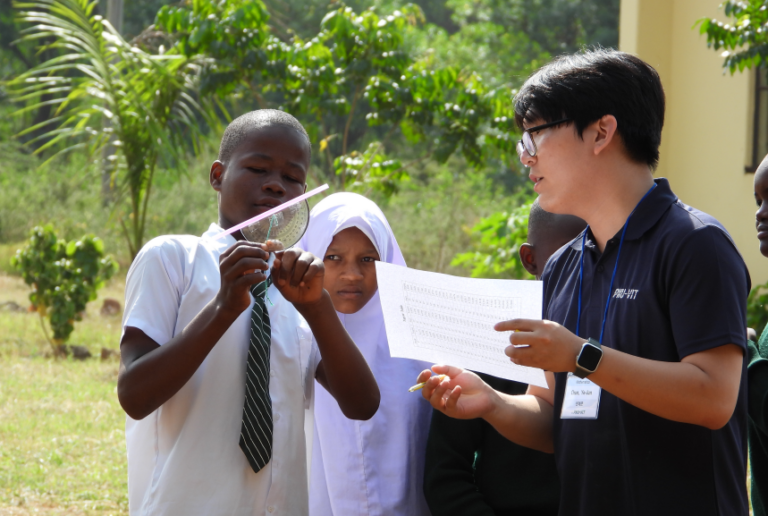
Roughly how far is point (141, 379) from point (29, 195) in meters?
15.9

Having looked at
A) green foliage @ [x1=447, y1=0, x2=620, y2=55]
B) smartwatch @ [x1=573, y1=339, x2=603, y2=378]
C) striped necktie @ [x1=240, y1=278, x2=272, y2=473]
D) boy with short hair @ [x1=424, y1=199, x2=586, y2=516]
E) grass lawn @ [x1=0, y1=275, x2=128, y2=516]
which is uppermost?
green foliage @ [x1=447, y1=0, x2=620, y2=55]

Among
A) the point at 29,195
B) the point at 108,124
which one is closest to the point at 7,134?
the point at 29,195

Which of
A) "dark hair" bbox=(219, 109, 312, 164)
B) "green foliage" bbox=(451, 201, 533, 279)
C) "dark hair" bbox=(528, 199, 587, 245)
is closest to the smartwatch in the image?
"dark hair" bbox=(219, 109, 312, 164)

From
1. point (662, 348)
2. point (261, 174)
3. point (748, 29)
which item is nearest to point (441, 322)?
point (662, 348)

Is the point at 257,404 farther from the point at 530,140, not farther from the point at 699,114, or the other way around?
the point at 699,114

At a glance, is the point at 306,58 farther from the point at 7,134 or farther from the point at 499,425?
the point at 7,134

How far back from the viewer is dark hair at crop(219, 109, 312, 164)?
220 cm

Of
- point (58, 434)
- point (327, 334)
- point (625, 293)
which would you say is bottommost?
point (58, 434)

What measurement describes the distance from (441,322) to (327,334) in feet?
1.09

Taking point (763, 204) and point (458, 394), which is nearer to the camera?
point (458, 394)

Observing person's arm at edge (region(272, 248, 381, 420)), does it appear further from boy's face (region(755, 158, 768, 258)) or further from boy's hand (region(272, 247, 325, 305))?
boy's face (region(755, 158, 768, 258))

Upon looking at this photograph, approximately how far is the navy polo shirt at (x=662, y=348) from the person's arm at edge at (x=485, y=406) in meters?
0.17

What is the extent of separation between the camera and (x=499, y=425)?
6.54ft

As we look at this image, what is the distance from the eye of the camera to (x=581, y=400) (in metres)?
1.79
